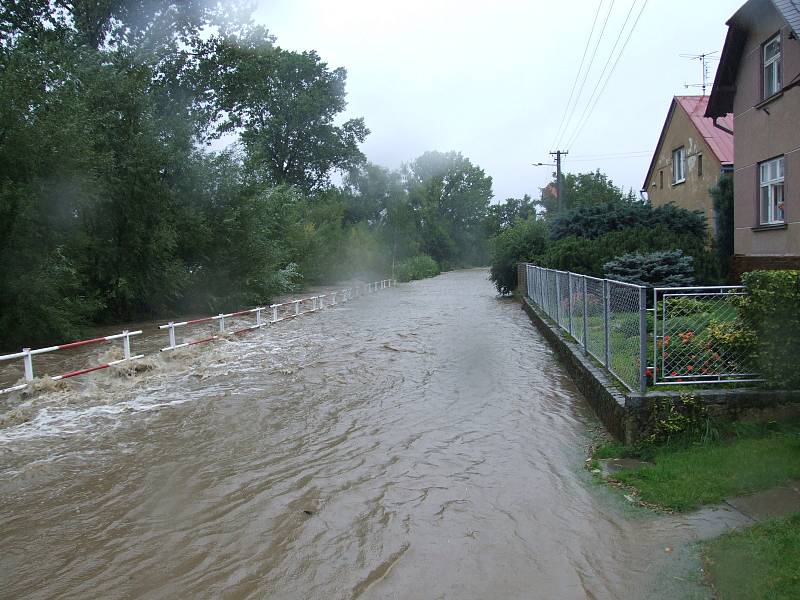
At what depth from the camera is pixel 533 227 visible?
32.2 meters

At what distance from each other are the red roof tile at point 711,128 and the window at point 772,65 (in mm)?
6160

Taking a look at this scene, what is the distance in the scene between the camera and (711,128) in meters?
25.2

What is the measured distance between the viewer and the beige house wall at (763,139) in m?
13.7

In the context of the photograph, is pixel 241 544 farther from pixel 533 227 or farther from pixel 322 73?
pixel 322 73

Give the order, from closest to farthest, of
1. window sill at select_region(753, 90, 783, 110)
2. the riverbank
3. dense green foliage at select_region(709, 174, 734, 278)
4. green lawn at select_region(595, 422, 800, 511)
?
the riverbank, green lawn at select_region(595, 422, 800, 511), window sill at select_region(753, 90, 783, 110), dense green foliage at select_region(709, 174, 734, 278)

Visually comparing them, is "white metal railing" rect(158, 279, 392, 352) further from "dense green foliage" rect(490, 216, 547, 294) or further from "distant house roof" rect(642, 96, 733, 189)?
"distant house roof" rect(642, 96, 733, 189)

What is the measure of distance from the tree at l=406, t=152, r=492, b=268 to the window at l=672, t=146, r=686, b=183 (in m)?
71.4

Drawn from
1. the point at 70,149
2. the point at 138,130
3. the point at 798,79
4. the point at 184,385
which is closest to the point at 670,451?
the point at 184,385

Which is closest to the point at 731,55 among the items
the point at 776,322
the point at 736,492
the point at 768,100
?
the point at 768,100

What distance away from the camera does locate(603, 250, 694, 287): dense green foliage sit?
14.5 metres

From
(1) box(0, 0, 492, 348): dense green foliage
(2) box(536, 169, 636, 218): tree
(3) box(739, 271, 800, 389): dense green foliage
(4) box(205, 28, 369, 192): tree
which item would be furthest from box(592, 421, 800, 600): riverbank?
(2) box(536, 169, 636, 218): tree

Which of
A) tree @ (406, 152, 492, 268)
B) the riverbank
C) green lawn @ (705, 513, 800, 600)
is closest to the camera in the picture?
green lawn @ (705, 513, 800, 600)

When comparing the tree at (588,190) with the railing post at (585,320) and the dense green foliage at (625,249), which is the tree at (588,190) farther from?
the railing post at (585,320)

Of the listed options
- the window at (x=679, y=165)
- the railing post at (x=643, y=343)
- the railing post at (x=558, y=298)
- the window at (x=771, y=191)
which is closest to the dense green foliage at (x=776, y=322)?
the railing post at (x=643, y=343)
